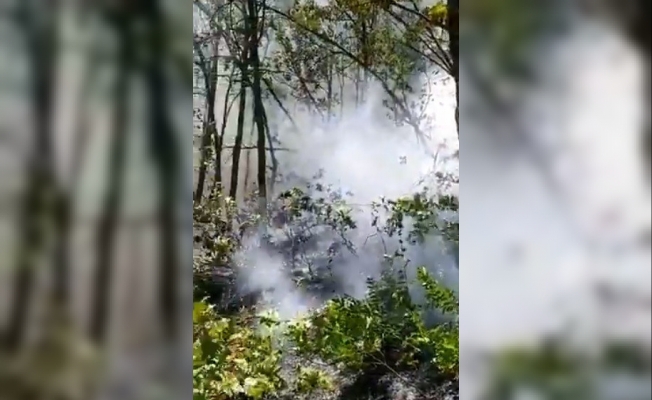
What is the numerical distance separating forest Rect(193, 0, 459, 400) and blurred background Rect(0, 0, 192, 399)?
0.07 m

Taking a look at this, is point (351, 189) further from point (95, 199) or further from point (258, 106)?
point (95, 199)

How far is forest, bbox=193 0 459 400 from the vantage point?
1608 mm

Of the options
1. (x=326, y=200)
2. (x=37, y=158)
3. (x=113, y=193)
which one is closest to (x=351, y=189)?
(x=326, y=200)

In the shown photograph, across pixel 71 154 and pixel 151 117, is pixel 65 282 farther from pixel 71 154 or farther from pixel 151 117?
pixel 151 117

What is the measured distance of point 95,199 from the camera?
62.4 inches

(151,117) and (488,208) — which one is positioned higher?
(151,117)

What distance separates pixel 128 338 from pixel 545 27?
1.27 metres

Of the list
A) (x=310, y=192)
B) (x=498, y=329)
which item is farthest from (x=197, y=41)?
(x=498, y=329)

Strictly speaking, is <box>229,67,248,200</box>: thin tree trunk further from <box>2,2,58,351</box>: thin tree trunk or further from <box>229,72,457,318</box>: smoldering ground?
<box>2,2,58,351</box>: thin tree trunk

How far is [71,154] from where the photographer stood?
5.18ft

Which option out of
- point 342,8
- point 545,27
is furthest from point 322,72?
point 545,27

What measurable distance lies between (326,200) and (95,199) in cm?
57

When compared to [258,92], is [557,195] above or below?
below

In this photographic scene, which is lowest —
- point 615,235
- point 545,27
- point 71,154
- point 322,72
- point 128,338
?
point 128,338
